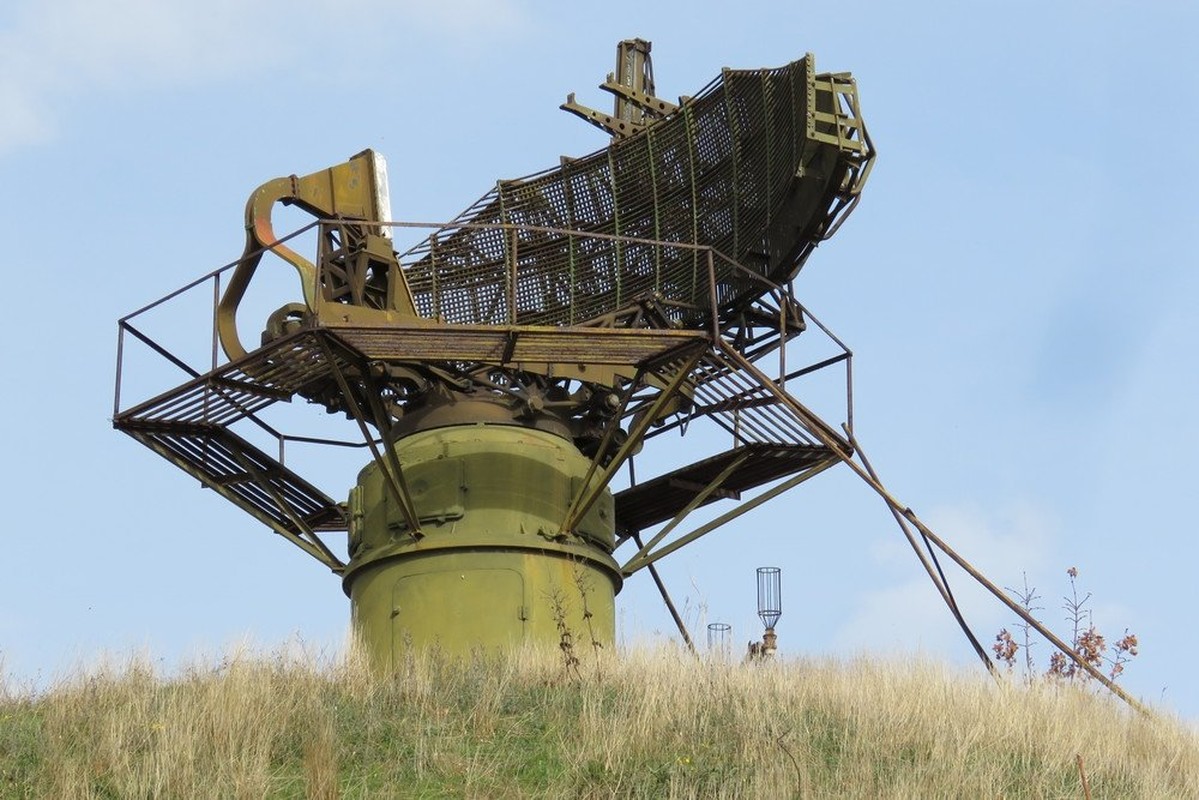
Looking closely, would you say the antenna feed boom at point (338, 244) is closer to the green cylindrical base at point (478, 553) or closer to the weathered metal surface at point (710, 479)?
the green cylindrical base at point (478, 553)

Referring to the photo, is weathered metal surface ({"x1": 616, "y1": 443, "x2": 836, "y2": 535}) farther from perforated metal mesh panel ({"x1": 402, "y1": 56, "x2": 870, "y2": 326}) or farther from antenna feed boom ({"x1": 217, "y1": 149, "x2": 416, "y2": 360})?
antenna feed boom ({"x1": 217, "y1": 149, "x2": 416, "y2": 360})

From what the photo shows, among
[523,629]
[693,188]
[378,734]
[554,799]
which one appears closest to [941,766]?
[554,799]

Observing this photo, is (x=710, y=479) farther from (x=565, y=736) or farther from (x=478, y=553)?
(x=565, y=736)

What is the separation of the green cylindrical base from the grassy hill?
3.52 feet

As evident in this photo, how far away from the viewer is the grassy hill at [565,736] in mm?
15531

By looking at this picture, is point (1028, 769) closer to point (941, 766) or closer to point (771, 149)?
point (941, 766)

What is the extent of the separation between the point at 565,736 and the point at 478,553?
4.65m

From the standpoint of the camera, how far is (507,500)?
70.3 feet

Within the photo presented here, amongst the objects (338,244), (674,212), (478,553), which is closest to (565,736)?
(478,553)

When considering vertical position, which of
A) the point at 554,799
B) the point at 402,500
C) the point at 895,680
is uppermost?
the point at 402,500

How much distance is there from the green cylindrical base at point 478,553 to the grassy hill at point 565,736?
107cm

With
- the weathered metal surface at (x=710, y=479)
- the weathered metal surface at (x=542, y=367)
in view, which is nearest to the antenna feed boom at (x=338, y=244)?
the weathered metal surface at (x=542, y=367)

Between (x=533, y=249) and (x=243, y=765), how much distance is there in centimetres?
1013

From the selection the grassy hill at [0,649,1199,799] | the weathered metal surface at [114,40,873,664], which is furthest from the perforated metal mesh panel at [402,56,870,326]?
the grassy hill at [0,649,1199,799]
